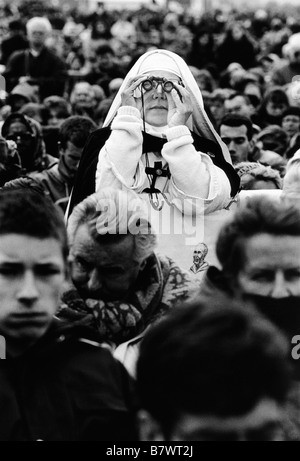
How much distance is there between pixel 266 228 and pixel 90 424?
32.2 inches

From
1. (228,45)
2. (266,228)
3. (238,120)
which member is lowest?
(266,228)

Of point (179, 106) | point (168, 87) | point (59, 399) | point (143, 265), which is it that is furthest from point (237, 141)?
point (59, 399)

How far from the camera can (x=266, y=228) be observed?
3439 millimetres

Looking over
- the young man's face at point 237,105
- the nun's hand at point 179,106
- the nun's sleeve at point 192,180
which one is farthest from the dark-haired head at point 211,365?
the young man's face at point 237,105

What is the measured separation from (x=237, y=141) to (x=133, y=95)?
2273 mm

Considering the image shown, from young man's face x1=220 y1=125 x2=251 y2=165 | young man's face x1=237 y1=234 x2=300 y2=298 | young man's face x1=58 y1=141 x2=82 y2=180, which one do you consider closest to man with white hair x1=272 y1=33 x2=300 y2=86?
young man's face x1=220 y1=125 x2=251 y2=165

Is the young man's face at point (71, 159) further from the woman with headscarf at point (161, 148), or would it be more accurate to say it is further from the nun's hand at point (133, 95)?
the nun's hand at point (133, 95)

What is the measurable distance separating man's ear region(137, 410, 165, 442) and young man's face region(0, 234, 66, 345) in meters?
0.40

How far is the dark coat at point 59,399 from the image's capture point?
9.76 feet

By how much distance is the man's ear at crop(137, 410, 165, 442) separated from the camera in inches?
105

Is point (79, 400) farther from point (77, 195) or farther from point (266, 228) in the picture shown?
point (77, 195)

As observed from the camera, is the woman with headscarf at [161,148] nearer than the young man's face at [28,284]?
No

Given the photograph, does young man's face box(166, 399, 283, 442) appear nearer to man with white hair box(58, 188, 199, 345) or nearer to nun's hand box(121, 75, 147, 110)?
man with white hair box(58, 188, 199, 345)
